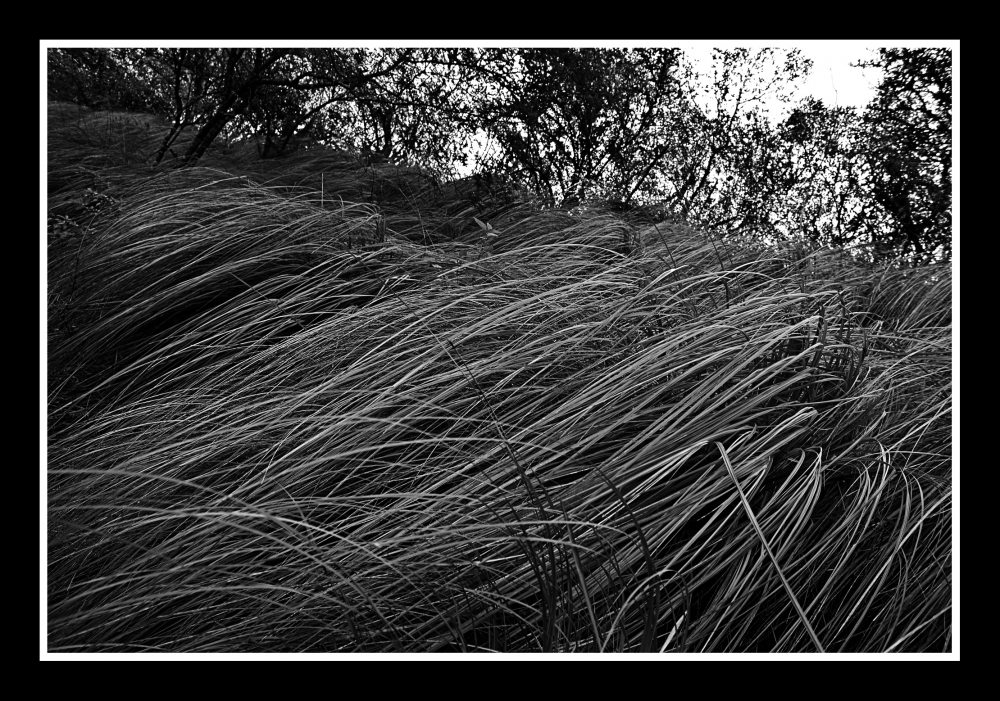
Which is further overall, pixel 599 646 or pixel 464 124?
pixel 464 124

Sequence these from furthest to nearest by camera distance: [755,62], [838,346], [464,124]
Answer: [464,124] → [755,62] → [838,346]

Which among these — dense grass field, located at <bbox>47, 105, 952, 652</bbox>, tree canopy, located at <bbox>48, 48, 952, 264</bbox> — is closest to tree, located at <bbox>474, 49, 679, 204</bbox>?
tree canopy, located at <bbox>48, 48, 952, 264</bbox>

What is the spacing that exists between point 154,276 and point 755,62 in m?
1.91

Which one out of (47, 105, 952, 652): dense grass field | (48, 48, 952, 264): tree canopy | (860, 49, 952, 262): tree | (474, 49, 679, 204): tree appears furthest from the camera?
(474, 49, 679, 204): tree

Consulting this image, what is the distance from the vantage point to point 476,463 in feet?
3.75

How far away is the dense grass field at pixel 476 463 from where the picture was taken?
1062 millimetres

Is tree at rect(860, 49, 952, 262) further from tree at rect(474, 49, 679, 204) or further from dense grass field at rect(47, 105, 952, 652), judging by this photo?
tree at rect(474, 49, 679, 204)

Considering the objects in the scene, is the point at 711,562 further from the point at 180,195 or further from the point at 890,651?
the point at 180,195

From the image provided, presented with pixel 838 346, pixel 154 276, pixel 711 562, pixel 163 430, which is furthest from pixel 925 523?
pixel 154 276

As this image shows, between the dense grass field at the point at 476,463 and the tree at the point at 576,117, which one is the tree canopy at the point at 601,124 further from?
the dense grass field at the point at 476,463

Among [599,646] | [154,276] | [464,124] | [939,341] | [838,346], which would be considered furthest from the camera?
[464,124]

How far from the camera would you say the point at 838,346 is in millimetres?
1308

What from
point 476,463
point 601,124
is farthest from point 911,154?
point 476,463

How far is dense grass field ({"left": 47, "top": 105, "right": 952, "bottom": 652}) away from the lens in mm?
1062
